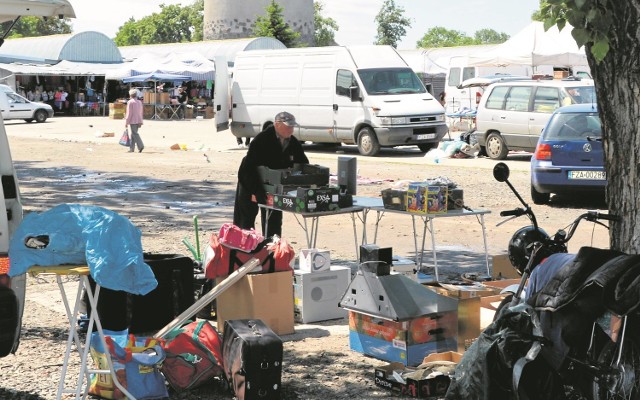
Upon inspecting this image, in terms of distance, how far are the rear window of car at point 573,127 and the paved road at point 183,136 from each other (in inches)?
217

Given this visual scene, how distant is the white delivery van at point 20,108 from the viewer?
143 feet

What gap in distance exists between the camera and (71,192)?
18.9m

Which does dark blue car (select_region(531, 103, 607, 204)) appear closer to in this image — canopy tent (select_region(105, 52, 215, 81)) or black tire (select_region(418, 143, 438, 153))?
black tire (select_region(418, 143, 438, 153))

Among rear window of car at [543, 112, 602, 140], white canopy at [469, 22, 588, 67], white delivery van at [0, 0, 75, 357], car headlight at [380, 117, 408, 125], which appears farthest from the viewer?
white canopy at [469, 22, 588, 67]

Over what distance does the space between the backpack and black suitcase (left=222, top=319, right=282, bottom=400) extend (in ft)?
0.68

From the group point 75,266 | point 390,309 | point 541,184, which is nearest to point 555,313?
point 390,309

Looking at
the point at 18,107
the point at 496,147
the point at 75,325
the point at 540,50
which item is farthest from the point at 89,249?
the point at 18,107

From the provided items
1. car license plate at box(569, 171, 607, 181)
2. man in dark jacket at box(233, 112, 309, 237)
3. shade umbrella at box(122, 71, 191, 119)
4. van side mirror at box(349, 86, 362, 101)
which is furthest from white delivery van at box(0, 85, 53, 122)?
man in dark jacket at box(233, 112, 309, 237)

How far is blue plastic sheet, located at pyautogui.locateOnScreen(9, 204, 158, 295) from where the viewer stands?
6004mm

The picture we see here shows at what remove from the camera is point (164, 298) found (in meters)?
8.14

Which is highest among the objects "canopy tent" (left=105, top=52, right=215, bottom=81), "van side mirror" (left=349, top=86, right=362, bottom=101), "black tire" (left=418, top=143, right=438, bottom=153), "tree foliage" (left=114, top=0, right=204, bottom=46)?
"tree foliage" (left=114, top=0, right=204, bottom=46)

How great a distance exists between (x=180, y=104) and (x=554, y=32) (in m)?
23.6

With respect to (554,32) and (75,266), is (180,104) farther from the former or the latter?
(75,266)

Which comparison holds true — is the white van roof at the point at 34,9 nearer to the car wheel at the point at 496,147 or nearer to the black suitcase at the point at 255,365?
the black suitcase at the point at 255,365
